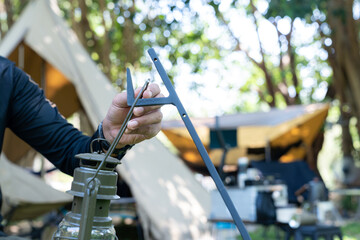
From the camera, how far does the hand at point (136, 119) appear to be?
36.0 inches

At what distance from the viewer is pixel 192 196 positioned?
515 centimetres

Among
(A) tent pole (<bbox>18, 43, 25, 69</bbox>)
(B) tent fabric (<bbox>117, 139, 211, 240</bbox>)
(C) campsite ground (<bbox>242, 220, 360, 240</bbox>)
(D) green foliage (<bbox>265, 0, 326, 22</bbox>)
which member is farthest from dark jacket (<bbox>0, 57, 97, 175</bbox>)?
(D) green foliage (<bbox>265, 0, 326, 22</bbox>)

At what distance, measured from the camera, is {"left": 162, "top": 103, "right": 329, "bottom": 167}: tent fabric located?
812cm

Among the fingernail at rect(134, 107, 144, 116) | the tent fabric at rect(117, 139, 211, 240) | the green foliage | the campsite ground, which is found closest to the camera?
the fingernail at rect(134, 107, 144, 116)

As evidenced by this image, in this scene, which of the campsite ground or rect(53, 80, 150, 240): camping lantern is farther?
the campsite ground

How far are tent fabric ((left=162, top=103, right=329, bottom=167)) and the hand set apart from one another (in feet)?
22.1

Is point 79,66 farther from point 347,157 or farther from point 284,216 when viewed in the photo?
point 347,157

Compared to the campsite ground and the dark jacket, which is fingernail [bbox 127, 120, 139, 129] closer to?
A: the dark jacket

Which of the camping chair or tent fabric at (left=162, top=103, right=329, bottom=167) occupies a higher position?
tent fabric at (left=162, top=103, right=329, bottom=167)

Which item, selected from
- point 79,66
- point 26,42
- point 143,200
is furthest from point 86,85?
point 143,200

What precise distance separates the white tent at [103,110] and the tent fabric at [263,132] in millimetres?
2908

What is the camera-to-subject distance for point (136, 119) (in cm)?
95

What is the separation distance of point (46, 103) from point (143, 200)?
10.4ft

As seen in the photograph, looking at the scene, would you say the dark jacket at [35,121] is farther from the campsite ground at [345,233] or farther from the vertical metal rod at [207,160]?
the campsite ground at [345,233]
